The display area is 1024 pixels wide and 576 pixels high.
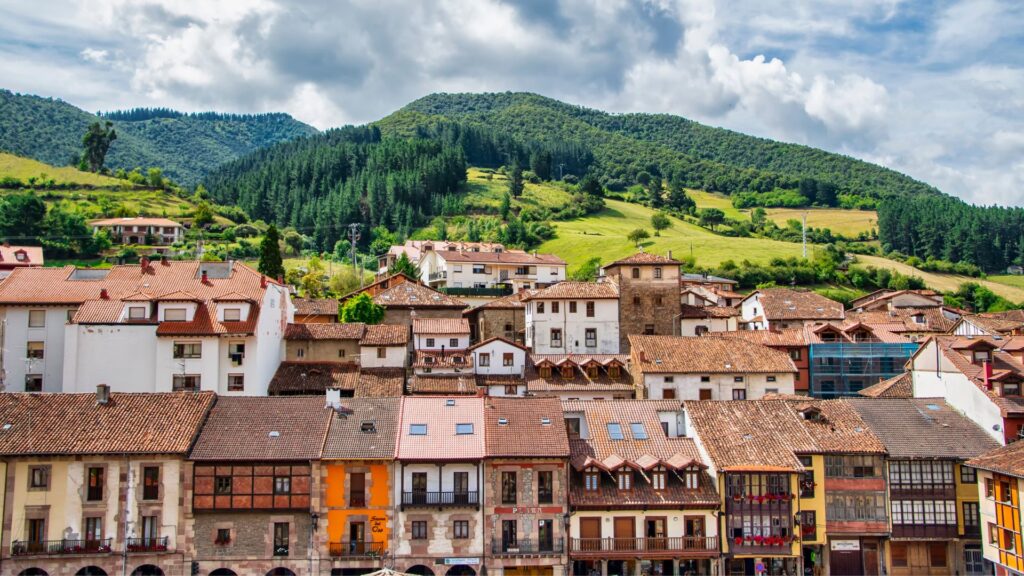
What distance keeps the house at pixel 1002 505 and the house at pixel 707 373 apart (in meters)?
17.7

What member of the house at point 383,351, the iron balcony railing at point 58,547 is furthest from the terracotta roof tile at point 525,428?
the iron balcony railing at point 58,547

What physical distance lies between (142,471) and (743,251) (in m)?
119

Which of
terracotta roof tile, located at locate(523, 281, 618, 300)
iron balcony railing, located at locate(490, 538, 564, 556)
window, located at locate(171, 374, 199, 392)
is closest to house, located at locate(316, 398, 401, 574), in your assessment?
iron balcony railing, located at locate(490, 538, 564, 556)

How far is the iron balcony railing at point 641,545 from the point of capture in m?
46.9

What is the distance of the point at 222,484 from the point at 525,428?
52.7ft

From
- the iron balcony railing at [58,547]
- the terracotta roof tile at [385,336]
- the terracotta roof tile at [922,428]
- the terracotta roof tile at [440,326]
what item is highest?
the terracotta roof tile at [440,326]

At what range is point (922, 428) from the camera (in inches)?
2031

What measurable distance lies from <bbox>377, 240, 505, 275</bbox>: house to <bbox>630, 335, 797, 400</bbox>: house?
6043cm

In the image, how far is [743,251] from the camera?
148 meters

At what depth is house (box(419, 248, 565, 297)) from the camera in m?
110

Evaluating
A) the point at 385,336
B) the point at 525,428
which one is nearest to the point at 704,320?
the point at 385,336

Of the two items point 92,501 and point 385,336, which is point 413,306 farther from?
point 92,501

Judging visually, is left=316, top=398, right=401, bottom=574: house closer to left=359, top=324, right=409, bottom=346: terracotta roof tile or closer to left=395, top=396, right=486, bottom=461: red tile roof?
left=395, top=396, right=486, bottom=461: red tile roof

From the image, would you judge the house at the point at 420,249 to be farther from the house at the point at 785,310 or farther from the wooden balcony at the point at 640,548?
the wooden balcony at the point at 640,548
